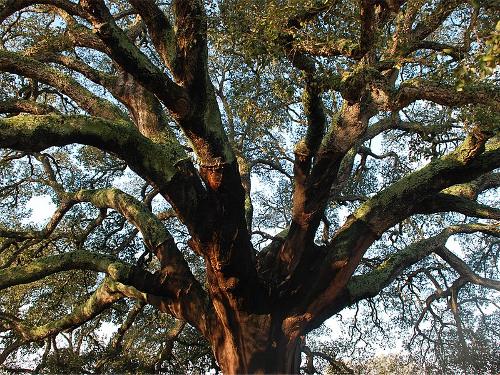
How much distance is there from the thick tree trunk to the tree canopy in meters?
0.03

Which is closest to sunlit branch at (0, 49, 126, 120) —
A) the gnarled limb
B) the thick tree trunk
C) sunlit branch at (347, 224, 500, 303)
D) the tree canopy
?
the tree canopy

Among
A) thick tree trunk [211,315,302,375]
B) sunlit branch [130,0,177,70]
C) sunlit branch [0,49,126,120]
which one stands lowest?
thick tree trunk [211,315,302,375]

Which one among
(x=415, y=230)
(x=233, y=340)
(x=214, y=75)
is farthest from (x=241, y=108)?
(x=415, y=230)

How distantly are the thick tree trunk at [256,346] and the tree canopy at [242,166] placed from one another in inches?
1.1

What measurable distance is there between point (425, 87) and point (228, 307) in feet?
13.7

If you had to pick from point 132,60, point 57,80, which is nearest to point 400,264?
point 132,60

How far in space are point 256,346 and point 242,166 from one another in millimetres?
4257

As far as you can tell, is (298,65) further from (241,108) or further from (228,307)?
(228,307)

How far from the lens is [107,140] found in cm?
581

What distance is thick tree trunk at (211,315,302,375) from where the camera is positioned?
732 centimetres

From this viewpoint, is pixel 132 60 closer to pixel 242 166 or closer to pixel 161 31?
pixel 161 31

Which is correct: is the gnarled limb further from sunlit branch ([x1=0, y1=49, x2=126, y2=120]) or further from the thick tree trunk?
sunlit branch ([x1=0, y1=49, x2=126, y2=120])

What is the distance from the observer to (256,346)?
735cm

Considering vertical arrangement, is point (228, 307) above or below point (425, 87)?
→ below
